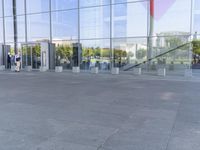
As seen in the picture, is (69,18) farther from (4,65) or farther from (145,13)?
(4,65)

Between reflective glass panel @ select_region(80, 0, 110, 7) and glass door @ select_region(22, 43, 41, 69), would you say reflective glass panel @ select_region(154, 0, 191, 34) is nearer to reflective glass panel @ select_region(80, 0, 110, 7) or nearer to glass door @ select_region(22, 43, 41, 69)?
reflective glass panel @ select_region(80, 0, 110, 7)

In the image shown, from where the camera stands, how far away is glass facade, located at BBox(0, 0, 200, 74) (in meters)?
20.7

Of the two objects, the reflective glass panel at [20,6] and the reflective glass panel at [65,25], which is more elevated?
the reflective glass panel at [20,6]

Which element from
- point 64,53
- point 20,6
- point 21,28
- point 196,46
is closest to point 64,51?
point 64,53

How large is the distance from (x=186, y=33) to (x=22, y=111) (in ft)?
56.2

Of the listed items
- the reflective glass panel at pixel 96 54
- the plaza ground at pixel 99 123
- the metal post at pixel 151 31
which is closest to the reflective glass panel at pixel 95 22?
the reflective glass panel at pixel 96 54

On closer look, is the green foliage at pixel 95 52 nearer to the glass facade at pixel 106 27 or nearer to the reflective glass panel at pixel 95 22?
the glass facade at pixel 106 27

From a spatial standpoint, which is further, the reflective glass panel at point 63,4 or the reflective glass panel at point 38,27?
the reflective glass panel at point 38,27

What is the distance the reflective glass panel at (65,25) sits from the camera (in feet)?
80.3

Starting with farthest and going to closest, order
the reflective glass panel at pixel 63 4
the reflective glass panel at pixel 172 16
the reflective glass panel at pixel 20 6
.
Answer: the reflective glass panel at pixel 20 6 → the reflective glass panel at pixel 63 4 → the reflective glass panel at pixel 172 16

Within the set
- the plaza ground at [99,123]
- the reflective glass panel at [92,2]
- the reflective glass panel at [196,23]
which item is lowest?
the plaza ground at [99,123]

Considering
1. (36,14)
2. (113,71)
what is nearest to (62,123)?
(113,71)

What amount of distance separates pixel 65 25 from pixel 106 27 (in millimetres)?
4854

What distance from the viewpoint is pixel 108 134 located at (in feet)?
16.4
